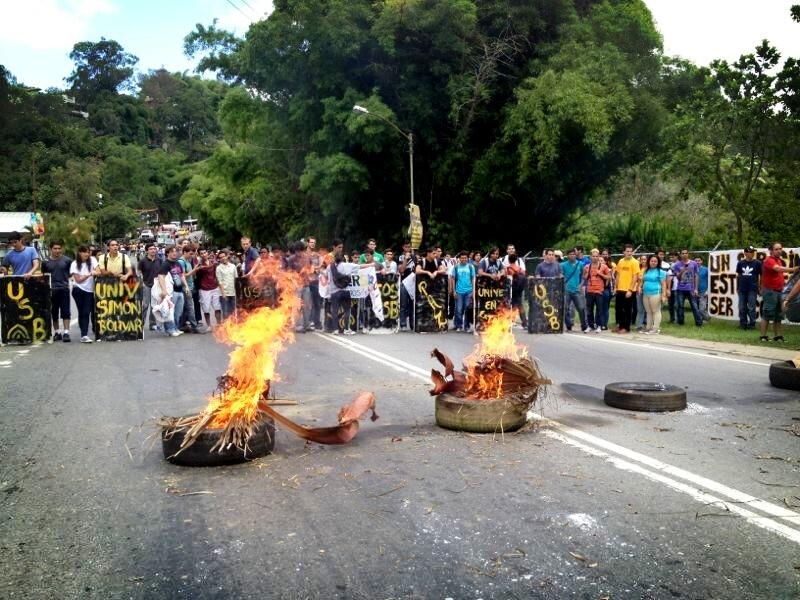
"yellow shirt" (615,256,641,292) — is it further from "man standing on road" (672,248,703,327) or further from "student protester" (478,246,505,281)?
"student protester" (478,246,505,281)

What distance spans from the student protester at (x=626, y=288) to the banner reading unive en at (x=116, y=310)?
1059 centimetres

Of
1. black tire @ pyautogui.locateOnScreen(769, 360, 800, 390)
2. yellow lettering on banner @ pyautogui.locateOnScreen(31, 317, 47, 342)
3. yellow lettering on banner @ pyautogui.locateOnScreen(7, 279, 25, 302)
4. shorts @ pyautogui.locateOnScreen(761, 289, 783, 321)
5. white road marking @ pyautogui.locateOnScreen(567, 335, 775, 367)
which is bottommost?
white road marking @ pyautogui.locateOnScreen(567, 335, 775, 367)

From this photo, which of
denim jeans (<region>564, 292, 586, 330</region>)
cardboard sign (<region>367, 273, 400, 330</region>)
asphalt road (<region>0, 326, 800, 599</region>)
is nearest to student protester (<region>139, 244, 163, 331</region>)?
cardboard sign (<region>367, 273, 400, 330</region>)

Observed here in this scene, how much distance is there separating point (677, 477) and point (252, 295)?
43.0 ft

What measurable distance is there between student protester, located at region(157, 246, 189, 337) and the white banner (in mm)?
12884

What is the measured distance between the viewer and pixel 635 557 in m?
3.92

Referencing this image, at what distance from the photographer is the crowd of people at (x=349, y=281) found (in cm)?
1494

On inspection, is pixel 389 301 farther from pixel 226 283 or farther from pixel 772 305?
pixel 772 305

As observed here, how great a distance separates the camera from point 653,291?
16.1 metres

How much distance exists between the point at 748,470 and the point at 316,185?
95.6 feet

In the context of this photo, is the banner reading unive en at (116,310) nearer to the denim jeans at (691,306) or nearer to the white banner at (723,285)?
the denim jeans at (691,306)

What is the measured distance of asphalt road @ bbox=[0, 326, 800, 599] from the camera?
12.2 ft

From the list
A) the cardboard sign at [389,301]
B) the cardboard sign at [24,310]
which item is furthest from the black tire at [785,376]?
the cardboard sign at [24,310]

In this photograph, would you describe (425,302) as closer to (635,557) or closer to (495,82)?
(635,557)
